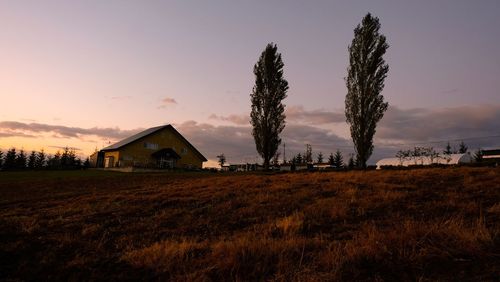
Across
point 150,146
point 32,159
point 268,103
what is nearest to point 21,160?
point 32,159

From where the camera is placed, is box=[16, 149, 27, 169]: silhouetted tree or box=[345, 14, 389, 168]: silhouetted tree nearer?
box=[345, 14, 389, 168]: silhouetted tree

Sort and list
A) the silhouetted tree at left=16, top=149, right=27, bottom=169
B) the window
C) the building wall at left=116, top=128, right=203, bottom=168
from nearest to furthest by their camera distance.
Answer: the building wall at left=116, top=128, right=203, bottom=168, the window, the silhouetted tree at left=16, top=149, right=27, bottom=169

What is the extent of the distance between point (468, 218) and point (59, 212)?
1370cm

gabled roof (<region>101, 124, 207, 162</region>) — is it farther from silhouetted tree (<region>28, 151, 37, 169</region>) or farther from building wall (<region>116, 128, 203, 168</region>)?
silhouetted tree (<region>28, 151, 37, 169</region>)

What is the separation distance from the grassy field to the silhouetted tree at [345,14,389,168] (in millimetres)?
20068

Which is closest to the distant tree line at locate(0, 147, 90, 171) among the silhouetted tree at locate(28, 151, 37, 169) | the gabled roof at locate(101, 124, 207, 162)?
the silhouetted tree at locate(28, 151, 37, 169)

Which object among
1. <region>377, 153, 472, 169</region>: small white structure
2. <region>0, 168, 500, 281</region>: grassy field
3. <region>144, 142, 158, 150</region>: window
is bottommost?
<region>0, 168, 500, 281</region>: grassy field

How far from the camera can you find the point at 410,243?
6.27 m

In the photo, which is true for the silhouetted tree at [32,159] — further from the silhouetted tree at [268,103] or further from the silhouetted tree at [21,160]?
the silhouetted tree at [268,103]

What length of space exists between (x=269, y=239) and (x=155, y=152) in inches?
2088

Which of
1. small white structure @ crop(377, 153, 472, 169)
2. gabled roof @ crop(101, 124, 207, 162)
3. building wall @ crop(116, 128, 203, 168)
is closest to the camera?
building wall @ crop(116, 128, 203, 168)

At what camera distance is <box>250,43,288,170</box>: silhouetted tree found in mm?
39719

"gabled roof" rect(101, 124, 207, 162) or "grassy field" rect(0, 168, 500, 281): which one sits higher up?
"gabled roof" rect(101, 124, 207, 162)

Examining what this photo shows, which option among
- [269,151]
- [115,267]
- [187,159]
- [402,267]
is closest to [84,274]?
[115,267]
